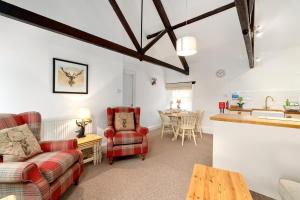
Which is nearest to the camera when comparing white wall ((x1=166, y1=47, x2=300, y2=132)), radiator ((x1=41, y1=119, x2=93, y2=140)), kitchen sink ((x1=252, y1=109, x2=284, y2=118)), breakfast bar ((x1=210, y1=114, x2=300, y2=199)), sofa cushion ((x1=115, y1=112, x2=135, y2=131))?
breakfast bar ((x1=210, y1=114, x2=300, y2=199))

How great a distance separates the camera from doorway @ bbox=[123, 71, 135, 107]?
4.51 metres

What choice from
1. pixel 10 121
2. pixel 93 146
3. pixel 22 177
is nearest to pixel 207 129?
pixel 93 146

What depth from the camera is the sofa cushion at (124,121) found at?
Answer: 124 inches

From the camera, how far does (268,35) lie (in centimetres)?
386

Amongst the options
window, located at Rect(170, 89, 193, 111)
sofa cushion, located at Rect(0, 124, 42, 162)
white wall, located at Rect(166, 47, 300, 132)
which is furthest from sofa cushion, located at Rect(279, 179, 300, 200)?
window, located at Rect(170, 89, 193, 111)

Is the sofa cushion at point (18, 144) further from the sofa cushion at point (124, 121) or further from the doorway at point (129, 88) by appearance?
the doorway at point (129, 88)

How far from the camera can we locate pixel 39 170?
1397 mm

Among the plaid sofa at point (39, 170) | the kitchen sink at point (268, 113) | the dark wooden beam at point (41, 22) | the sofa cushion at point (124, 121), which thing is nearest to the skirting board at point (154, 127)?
the sofa cushion at point (124, 121)

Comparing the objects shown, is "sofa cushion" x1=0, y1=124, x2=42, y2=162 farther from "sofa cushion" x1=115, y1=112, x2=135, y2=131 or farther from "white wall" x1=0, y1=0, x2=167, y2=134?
"sofa cushion" x1=115, y1=112, x2=135, y2=131

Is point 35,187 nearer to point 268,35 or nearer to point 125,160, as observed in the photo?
point 125,160

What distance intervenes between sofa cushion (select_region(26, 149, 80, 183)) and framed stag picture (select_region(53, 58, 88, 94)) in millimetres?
1410

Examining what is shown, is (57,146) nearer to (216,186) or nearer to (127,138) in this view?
(127,138)

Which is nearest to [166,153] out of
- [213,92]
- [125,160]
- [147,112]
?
[125,160]

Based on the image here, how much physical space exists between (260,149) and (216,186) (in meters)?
1.02
